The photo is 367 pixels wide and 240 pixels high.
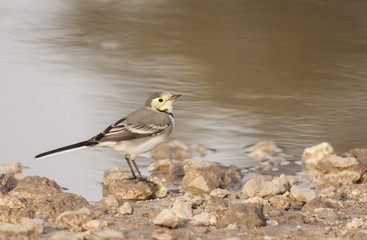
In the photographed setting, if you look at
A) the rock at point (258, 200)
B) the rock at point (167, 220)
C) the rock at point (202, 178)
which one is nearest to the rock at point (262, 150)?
the rock at point (202, 178)

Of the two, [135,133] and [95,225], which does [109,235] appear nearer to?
[95,225]

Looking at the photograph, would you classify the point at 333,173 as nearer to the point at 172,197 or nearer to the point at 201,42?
the point at 172,197

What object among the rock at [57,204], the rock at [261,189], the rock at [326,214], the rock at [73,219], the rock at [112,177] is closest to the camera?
the rock at [73,219]

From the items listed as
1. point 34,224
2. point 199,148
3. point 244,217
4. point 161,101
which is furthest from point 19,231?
point 199,148

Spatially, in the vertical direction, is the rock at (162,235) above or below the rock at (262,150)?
above

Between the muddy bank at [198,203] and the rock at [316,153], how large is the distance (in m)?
0.01

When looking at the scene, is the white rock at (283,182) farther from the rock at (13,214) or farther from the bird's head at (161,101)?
the rock at (13,214)

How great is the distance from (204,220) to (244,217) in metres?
0.29

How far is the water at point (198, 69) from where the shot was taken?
28.6ft

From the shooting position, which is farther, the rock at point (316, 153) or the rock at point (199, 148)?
the rock at point (199, 148)

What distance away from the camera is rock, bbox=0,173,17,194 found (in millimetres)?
6852

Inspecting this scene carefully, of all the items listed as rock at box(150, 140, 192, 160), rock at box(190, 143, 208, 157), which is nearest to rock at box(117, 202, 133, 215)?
rock at box(150, 140, 192, 160)

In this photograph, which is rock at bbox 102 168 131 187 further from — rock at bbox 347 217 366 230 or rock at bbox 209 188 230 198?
rock at bbox 347 217 366 230

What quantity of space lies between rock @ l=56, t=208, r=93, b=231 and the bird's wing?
147cm
